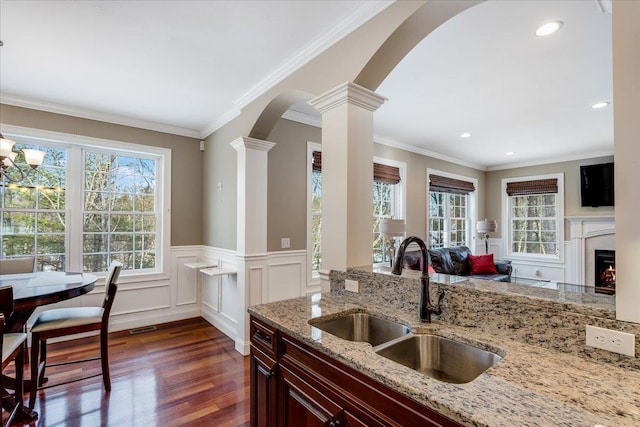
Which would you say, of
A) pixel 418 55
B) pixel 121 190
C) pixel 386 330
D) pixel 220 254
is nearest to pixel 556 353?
pixel 386 330

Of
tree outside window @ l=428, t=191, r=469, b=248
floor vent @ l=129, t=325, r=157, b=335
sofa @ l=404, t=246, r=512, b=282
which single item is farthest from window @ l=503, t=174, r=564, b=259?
floor vent @ l=129, t=325, r=157, b=335

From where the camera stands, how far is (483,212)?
6934mm

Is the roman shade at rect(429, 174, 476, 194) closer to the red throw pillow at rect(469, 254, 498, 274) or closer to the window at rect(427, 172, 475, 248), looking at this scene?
the window at rect(427, 172, 475, 248)

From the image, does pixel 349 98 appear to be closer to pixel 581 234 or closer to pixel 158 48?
pixel 158 48

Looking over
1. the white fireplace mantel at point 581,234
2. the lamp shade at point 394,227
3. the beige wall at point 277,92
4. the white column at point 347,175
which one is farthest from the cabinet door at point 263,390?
the white fireplace mantel at point 581,234

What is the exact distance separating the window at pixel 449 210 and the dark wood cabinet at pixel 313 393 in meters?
4.64

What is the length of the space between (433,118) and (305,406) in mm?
3620

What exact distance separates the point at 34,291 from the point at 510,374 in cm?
281

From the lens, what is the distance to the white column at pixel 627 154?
1011 millimetres

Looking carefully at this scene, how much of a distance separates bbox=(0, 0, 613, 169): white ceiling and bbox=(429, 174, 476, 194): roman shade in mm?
1634

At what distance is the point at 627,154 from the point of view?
1.03 m

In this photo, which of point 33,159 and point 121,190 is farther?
point 121,190

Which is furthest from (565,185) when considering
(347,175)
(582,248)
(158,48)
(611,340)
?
(158,48)

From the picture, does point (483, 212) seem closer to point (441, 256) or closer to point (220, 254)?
point (441, 256)
